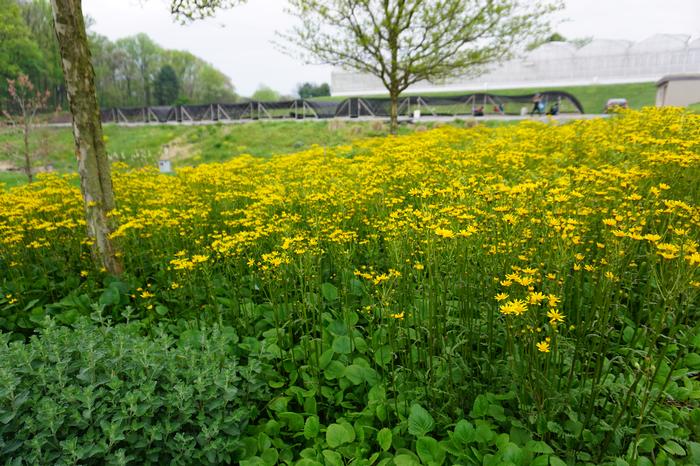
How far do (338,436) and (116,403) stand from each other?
124 centimetres

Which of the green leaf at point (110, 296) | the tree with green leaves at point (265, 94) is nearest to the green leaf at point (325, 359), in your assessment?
the green leaf at point (110, 296)

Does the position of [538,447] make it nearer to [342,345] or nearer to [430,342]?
[430,342]

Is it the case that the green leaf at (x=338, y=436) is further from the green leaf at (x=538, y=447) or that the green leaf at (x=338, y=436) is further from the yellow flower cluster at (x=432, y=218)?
the green leaf at (x=538, y=447)

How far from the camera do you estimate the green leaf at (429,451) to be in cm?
208

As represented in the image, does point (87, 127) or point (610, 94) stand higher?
point (610, 94)

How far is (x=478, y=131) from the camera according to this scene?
8.32m

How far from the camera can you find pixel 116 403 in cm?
218

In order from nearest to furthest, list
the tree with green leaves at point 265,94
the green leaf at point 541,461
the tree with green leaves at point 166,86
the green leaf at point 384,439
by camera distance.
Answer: the green leaf at point 541,461 → the green leaf at point 384,439 → the tree with green leaves at point 166,86 → the tree with green leaves at point 265,94

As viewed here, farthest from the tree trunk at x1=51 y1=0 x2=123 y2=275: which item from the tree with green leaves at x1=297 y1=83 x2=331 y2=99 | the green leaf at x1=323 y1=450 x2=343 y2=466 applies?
the tree with green leaves at x1=297 y1=83 x2=331 y2=99

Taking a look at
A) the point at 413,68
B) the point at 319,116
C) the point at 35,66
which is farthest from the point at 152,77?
the point at 413,68

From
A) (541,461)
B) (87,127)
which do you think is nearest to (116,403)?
(541,461)

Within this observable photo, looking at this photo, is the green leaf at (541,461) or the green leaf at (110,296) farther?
the green leaf at (110,296)

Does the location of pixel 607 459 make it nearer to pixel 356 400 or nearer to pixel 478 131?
pixel 356 400

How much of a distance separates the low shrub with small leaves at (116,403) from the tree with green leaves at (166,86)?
6712 cm
